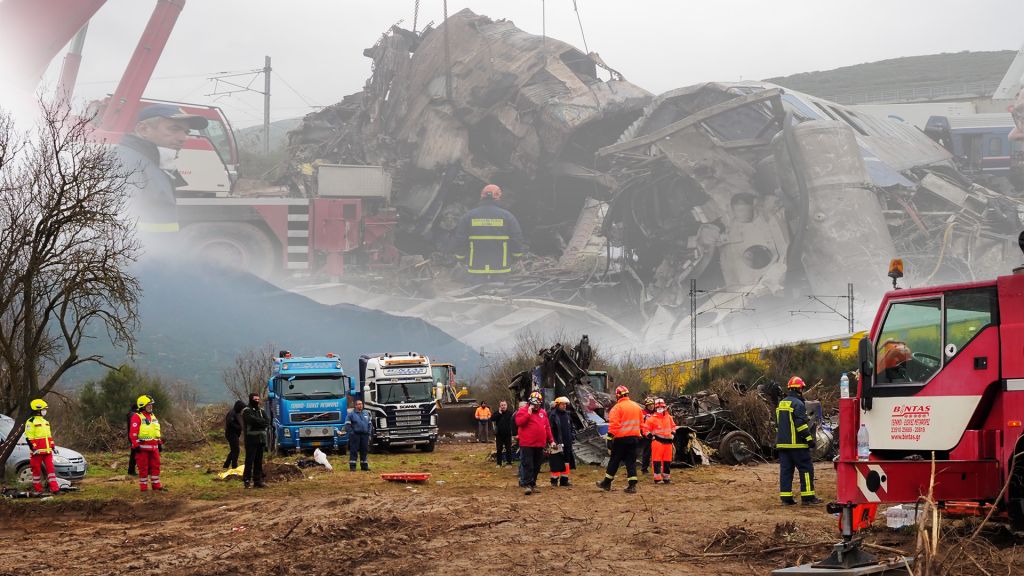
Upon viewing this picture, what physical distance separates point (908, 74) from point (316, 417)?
126264 millimetres

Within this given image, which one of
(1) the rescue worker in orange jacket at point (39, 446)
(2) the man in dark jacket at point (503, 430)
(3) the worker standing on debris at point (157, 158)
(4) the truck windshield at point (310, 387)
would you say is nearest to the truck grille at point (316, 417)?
(4) the truck windshield at point (310, 387)

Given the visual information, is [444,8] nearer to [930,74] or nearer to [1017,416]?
[930,74]

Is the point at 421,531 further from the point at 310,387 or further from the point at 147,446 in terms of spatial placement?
the point at 310,387

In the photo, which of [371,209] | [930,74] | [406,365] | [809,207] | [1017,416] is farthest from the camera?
[930,74]

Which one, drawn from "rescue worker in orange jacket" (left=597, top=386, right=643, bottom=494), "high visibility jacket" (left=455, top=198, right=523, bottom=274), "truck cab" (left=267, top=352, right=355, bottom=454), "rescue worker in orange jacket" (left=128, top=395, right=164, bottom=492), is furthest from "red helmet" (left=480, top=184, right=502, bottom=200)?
"rescue worker in orange jacket" (left=597, top=386, right=643, bottom=494)

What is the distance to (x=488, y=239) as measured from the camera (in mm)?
86688

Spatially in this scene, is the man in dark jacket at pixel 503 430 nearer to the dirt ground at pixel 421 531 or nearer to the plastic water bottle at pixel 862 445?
the dirt ground at pixel 421 531

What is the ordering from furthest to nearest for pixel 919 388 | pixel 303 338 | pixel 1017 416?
pixel 303 338 → pixel 919 388 → pixel 1017 416

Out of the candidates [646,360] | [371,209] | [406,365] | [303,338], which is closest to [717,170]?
[646,360]

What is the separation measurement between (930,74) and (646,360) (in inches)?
3000

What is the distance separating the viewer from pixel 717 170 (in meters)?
80.1

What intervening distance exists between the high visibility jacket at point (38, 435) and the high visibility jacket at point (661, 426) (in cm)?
1043

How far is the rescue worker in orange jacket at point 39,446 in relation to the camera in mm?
17969

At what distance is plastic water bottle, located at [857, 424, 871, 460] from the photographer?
10.9 metres
